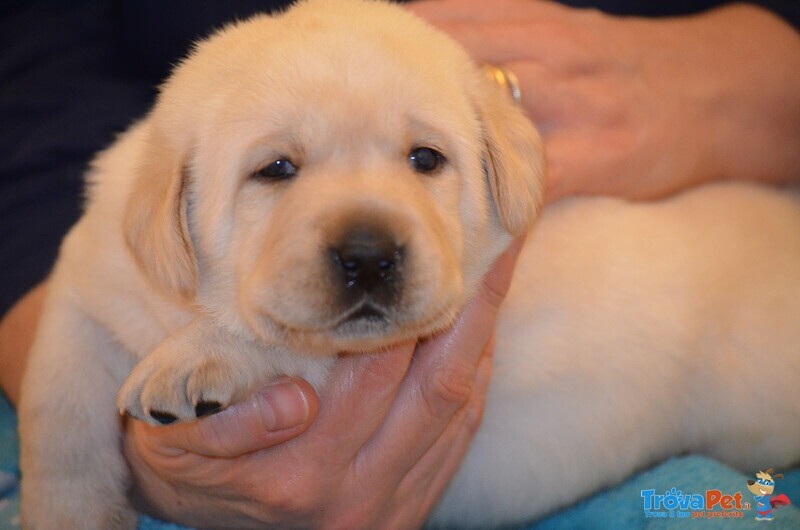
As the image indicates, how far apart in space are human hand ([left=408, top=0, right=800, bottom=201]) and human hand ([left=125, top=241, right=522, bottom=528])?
838mm

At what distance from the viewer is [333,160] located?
1.85 metres

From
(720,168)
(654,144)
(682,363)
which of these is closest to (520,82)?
(654,144)

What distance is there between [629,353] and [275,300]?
1330mm

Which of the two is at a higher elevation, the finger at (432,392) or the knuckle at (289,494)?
the finger at (432,392)

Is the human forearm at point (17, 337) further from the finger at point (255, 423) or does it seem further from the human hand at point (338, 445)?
the finger at point (255, 423)

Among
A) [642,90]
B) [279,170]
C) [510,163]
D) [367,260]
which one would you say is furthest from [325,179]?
[642,90]

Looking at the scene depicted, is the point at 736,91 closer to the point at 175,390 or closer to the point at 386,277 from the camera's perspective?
the point at 386,277

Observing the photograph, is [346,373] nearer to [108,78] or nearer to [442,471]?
[442,471]

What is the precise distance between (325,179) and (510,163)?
0.58 metres

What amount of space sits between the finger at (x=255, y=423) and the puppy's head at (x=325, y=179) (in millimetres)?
141

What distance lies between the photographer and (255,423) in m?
1.93

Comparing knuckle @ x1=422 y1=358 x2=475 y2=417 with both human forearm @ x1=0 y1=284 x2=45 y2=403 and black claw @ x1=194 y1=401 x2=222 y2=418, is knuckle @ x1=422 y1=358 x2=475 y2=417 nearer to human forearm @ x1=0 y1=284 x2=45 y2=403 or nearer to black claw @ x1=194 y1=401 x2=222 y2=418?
black claw @ x1=194 y1=401 x2=222 y2=418

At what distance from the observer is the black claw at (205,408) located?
1785 millimetres

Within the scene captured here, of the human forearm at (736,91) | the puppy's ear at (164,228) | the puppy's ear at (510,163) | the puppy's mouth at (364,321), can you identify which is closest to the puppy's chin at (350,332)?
the puppy's mouth at (364,321)
